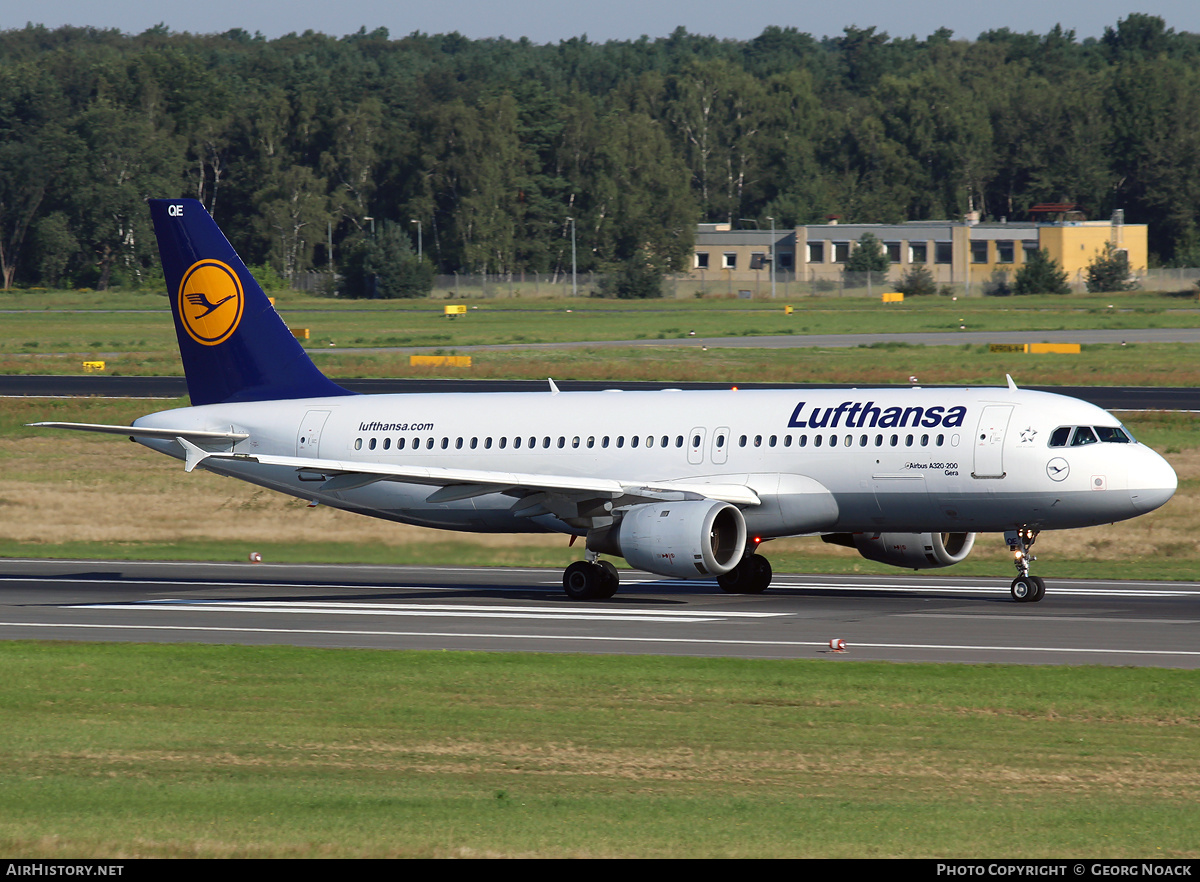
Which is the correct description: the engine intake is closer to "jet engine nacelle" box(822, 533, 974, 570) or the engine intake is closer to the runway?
the runway

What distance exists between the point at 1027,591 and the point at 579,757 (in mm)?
18121

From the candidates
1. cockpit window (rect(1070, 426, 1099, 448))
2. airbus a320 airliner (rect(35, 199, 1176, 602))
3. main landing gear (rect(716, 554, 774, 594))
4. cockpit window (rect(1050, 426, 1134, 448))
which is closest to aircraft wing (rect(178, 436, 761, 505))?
airbus a320 airliner (rect(35, 199, 1176, 602))

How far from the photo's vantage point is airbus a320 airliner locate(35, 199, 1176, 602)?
34.7 metres

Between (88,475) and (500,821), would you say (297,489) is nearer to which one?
(88,475)

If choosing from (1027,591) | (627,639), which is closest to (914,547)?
(1027,591)

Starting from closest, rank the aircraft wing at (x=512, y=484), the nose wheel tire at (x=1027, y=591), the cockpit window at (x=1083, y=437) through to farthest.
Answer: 1. the cockpit window at (x=1083, y=437)
2. the nose wheel tire at (x=1027, y=591)
3. the aircraft wing at (x=512, y=484)

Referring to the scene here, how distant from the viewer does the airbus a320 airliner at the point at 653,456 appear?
3466cm

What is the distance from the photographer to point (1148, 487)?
34000 mm

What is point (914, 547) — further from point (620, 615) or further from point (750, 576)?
point (620, 615)

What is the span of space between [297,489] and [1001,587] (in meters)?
16.8

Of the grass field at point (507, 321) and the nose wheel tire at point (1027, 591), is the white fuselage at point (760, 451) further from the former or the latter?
the grass field at point (507, 321)

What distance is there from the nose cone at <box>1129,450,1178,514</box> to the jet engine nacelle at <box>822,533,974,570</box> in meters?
4.54

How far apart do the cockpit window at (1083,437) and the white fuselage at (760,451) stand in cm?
16

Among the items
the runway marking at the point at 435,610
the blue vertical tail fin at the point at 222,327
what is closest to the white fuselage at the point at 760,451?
the blue vertical tail fin at the point at 222,327
